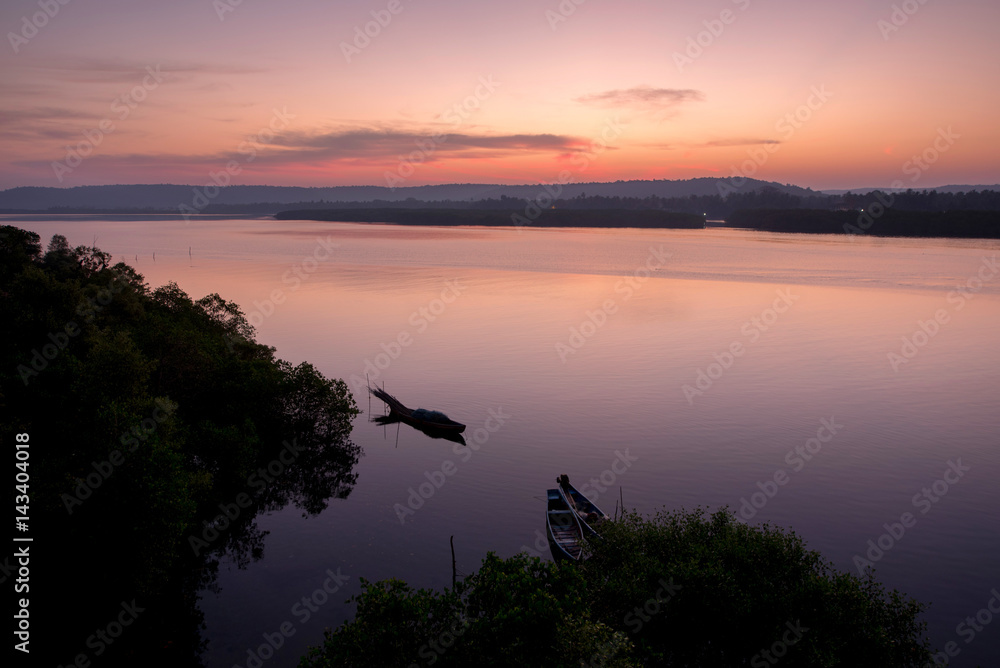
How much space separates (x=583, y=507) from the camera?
36.9 m

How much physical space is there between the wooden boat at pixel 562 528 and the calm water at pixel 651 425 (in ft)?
4.89

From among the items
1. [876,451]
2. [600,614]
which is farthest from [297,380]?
[876,451]

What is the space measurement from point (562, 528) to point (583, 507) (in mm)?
2403

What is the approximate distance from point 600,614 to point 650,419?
32578 mm

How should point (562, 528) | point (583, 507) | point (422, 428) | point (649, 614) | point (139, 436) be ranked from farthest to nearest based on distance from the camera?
point (422, 428) < point (583, 507) < point (562, 528) < point (139, 436) < point (649, 614)

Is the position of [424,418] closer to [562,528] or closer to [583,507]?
[583,507]

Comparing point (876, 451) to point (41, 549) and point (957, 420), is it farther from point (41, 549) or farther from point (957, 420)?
point (41, 549)

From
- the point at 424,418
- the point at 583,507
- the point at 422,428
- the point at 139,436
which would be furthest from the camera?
the point at 422,428

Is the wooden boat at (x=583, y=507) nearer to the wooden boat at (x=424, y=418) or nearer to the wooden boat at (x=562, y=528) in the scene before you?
the wooden boat at (x=562, y=528)

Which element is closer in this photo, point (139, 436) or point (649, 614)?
point (649, 614)

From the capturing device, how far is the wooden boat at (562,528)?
32.5 meters

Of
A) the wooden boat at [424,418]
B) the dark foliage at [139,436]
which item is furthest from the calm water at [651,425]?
the dark foliage at [139,436]

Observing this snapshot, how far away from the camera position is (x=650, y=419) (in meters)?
Result: 55.0

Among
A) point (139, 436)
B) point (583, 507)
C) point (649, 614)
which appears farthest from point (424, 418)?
point (649, 614)
